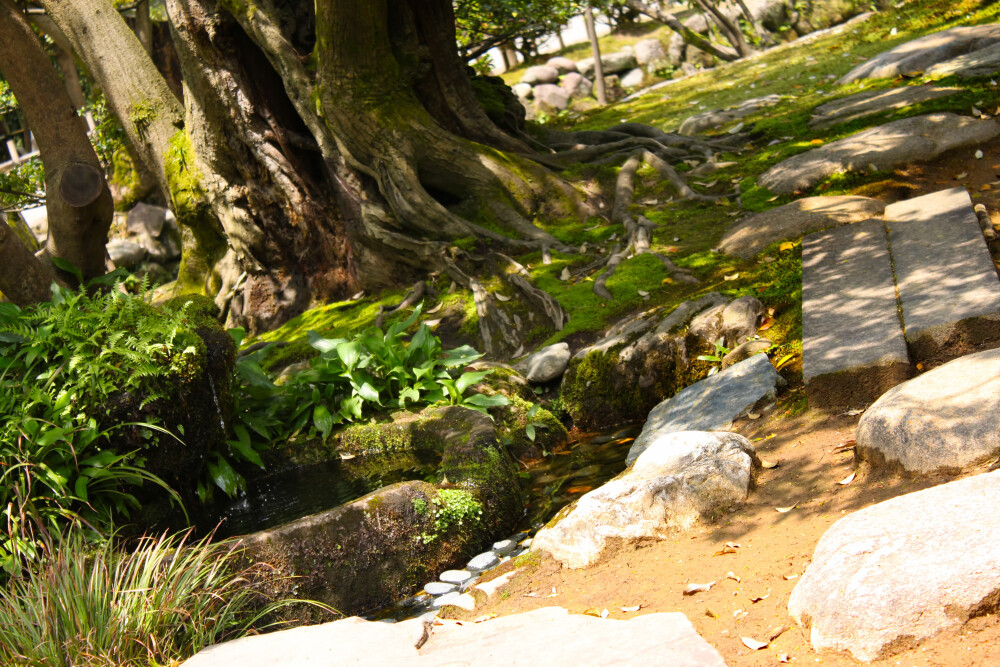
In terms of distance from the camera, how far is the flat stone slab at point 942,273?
5.04m

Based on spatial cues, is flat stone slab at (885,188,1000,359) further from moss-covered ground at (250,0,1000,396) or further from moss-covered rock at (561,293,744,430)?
moss-covered rock at (561,293,744,430)

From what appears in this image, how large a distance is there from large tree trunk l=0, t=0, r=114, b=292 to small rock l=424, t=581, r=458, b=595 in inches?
214

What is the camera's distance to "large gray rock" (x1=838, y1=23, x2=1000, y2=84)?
11.2m

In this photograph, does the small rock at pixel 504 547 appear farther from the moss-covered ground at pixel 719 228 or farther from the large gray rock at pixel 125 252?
the large gray rock at pixel 125 252

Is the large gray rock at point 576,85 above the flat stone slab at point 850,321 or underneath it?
above

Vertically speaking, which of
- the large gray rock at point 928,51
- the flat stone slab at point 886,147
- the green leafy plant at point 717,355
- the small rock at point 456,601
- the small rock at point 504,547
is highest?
the large gray rock at point 928,51

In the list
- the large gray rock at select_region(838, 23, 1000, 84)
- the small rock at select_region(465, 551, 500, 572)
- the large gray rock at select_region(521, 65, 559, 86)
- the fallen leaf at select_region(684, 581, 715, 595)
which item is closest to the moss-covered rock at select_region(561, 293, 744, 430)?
the small rock at select_region(465, 551, 500, 572)

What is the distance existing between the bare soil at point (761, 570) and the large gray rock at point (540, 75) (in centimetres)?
1816

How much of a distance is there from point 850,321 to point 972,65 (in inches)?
259

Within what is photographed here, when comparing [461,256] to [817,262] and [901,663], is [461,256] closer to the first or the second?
[817,262]

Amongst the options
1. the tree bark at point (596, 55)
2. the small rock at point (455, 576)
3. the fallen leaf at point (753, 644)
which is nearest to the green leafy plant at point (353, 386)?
the small rock at point (455, 576)

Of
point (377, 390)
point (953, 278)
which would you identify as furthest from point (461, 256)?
point (953, 278)

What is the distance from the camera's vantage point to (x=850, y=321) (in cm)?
564

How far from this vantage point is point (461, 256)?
9062 millimetres
